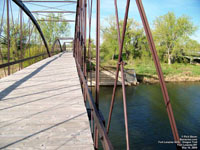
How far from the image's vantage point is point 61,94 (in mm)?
3260

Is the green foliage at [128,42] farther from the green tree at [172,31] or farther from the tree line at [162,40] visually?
the green tree at [172,31]

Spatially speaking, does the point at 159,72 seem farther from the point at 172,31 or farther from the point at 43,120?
the point at 172,31

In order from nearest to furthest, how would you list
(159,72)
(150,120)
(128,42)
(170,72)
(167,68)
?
1. (159,72)
2. (150,120)
3. (170,72)
4. (167,68)
5. (128,42)

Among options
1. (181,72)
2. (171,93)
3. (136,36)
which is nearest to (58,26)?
(136,36)

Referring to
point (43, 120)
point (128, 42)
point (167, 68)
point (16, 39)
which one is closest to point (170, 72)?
point (167, 68)

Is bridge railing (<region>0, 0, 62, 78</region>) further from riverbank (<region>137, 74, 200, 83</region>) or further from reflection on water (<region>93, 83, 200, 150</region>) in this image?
riverbank (<region>137, 74, 200, 83</region>)

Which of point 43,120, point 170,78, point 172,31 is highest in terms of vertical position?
point 172,31

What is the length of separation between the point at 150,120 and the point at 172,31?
65.4 feet

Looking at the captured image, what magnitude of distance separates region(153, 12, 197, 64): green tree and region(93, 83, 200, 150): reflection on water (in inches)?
475

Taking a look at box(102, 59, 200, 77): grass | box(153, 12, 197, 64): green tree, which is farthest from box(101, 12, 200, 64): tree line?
box(102, 59, 200, 77): grass

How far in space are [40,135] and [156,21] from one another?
29.2 meters

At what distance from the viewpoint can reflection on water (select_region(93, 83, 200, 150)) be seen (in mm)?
9203

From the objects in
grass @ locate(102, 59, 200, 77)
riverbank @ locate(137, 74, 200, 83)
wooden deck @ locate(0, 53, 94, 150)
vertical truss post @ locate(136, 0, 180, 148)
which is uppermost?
vertical truss post @ locate(136, 0, 180, 148)

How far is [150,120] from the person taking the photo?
38.7ft
